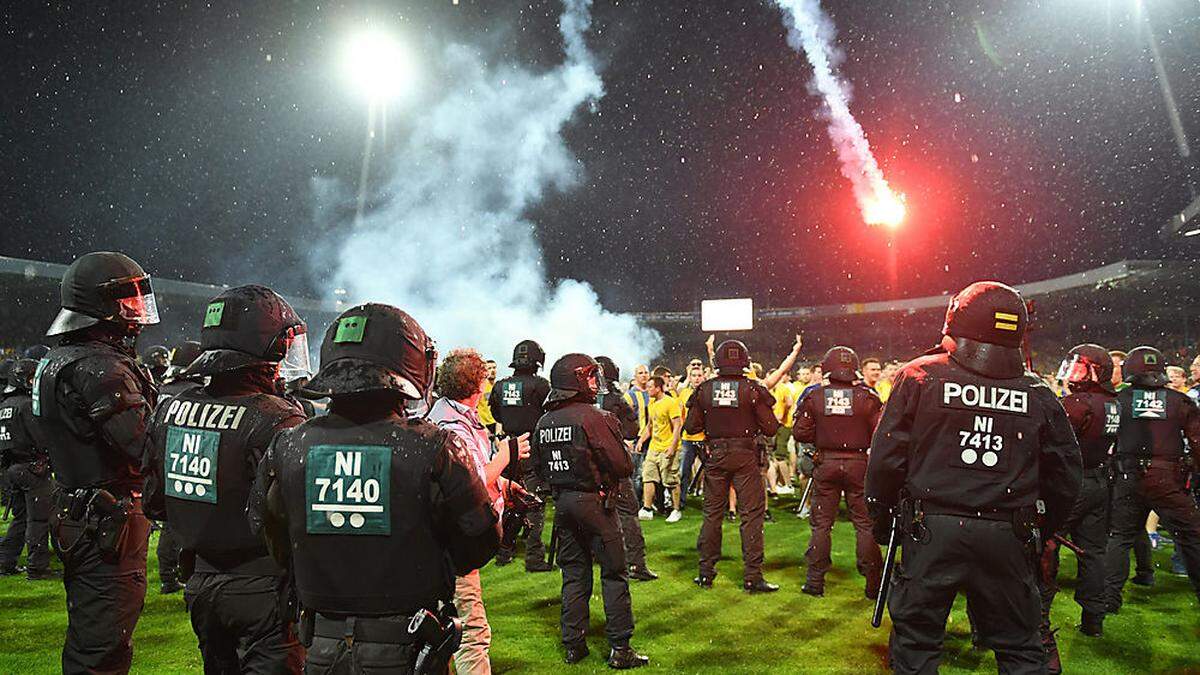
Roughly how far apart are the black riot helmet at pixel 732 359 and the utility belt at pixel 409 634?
5.89m

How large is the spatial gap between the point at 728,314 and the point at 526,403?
13500 millimetres

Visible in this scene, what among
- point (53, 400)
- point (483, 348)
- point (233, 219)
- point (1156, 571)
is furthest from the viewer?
point (483, 348)

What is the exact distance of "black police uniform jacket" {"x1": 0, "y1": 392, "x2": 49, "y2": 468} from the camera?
814 cm

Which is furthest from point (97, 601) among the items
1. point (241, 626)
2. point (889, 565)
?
point (889, 565)

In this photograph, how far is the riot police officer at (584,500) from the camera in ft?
19.1

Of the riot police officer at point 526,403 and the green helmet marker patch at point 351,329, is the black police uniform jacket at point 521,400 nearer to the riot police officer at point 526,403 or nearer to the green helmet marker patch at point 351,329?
the riot police officer at point 526,403

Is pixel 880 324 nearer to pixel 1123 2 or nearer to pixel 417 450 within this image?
pixel 1123 2

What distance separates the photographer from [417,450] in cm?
263

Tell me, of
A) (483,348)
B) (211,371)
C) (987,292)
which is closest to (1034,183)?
(483,348)

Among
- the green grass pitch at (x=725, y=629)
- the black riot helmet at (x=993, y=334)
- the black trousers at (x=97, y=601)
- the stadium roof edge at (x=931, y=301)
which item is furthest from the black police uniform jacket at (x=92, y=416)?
the stadium roof edge at (x=931, y=301)

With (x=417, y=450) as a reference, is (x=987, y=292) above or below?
above

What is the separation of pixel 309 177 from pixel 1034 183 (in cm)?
3100

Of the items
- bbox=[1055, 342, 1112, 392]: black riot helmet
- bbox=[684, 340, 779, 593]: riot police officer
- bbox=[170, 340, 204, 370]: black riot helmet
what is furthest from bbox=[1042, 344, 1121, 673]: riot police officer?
bbox=[170, 340, 204, 370]: black riot helmet

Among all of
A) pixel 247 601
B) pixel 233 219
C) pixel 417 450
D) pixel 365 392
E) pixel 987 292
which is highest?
pixel 233 219
